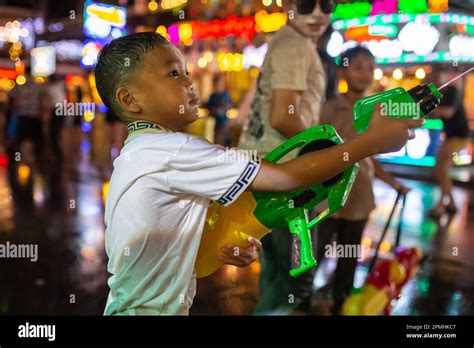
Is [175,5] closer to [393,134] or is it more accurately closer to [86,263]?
[86,263]

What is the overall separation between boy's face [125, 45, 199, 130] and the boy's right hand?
53 centimetres

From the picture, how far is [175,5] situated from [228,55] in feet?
6.57

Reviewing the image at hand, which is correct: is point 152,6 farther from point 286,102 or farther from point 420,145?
point 286,102

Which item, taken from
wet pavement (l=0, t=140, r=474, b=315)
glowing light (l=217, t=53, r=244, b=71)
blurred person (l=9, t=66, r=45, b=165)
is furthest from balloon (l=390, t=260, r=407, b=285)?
glowing light (l=217, t=53, r=244, b=71)

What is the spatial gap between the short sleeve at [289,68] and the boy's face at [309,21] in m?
0.10

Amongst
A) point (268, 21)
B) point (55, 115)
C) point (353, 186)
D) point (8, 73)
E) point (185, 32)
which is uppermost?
point (268, 21)

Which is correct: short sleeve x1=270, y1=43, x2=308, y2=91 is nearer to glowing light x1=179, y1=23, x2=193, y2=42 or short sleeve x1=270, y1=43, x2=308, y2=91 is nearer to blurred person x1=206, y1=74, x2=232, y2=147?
blurred person x1=206, y1=74, x2=232, y2=147

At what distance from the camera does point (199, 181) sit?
1491 mm

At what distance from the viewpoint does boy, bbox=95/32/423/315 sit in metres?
1.50

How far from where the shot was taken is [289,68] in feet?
8.60

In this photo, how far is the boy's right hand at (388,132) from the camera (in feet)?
4.95

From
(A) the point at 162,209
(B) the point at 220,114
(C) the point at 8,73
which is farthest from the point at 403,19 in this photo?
(C) the point at 8,73

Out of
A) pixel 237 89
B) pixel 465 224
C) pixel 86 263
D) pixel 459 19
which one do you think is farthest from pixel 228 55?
pixel 86 263

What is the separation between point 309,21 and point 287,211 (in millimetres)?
1352
